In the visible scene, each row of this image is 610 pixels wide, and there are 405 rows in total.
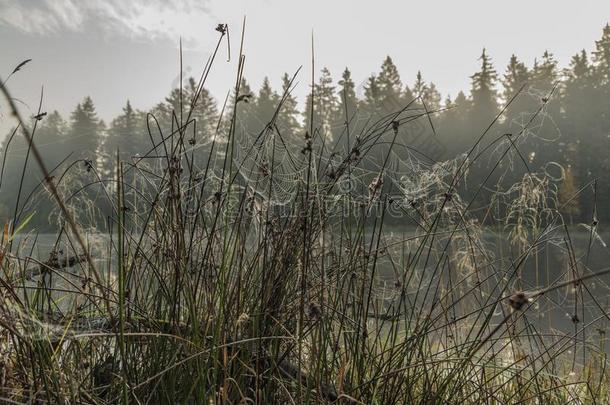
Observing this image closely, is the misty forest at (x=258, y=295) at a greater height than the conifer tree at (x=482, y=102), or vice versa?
the conifer tree at (x=482, y=102)

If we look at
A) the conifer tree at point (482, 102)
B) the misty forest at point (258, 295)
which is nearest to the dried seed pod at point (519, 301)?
the misty forest at point (258, 295)

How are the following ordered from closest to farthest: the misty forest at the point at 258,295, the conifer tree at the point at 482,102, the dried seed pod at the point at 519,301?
1. the dried seed pod at the point at 519,301
2. the misty forest at the point at 258,295
3. the conifer tree at the point at 482,102

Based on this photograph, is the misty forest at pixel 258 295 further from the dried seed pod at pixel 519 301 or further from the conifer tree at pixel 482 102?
the conifer tree at pixel 482 102

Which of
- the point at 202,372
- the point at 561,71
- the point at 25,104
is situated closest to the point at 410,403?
the point at 202,372

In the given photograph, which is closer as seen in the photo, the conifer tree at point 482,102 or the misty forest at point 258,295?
the misty forest at point 258,295

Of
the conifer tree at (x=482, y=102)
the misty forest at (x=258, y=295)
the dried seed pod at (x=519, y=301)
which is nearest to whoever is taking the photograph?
the dried seed pod at (x=519, y=301)

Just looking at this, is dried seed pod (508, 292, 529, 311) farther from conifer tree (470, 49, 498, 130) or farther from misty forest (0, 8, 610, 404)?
conifer tree (470, 49, 498, 130)

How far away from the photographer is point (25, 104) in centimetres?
142

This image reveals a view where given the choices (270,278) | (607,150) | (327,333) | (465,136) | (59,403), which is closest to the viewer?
(59,403)

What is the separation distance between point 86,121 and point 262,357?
32666 millimetres

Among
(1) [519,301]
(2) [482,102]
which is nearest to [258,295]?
(1) [519,301]

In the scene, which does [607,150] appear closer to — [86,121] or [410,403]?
[410,403]

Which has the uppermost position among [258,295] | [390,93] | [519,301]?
[390,93]

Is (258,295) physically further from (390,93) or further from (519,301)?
(390,93)
